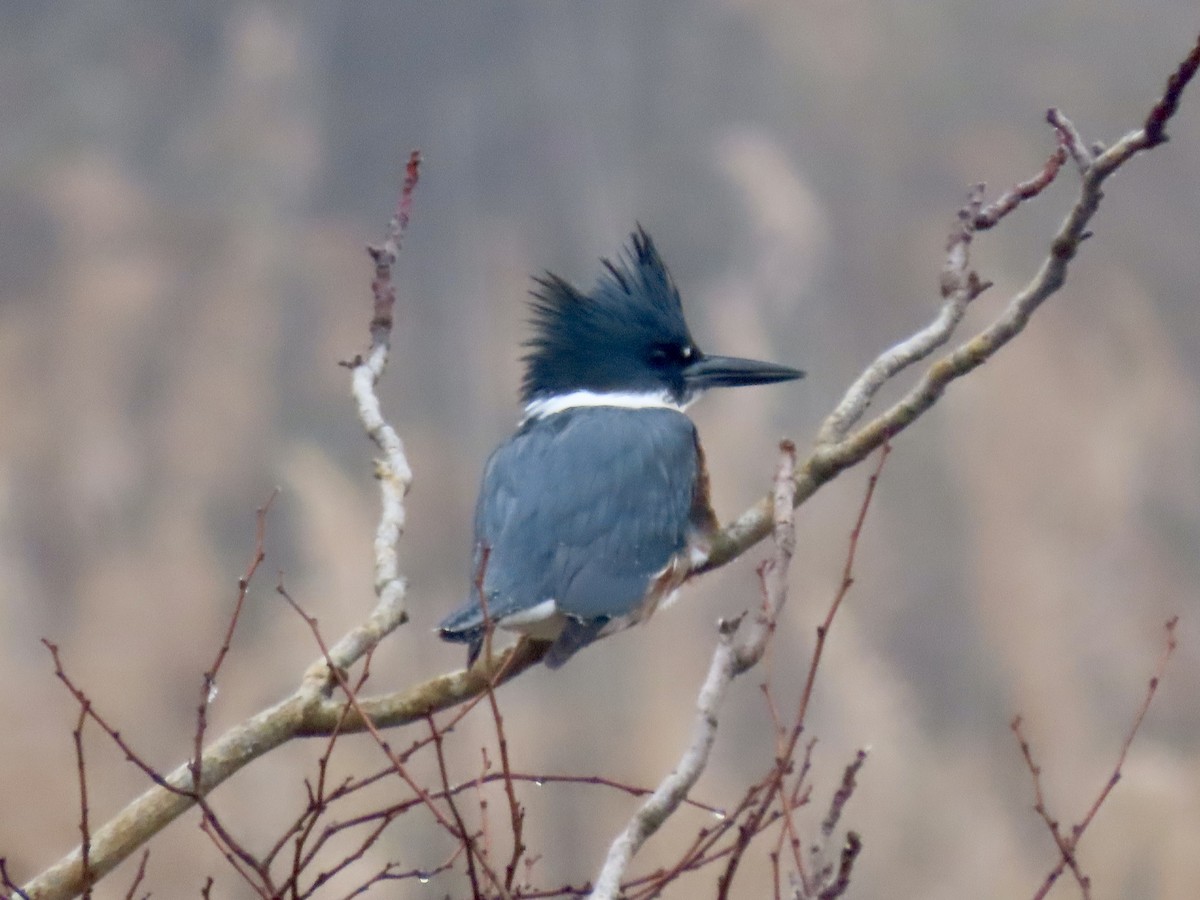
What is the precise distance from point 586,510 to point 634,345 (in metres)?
0.37

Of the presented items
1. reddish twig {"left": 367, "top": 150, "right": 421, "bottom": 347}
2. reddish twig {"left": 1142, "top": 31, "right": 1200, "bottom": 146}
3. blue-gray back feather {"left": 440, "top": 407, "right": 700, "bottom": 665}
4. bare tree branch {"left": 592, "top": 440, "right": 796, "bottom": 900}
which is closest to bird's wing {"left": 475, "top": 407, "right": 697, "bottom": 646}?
blue-gray back feather {"left": 440, "top": 407, "right": 700, "bottom": 665}

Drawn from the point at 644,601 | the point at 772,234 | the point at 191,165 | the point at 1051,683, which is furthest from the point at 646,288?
the point at 191,165

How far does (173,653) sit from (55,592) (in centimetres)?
26

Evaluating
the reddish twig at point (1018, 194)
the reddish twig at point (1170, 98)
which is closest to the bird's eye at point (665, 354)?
the reddish twig at point (1018, 194)

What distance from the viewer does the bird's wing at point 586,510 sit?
163 cm

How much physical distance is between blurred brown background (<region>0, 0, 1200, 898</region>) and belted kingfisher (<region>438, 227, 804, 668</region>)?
2.32 feet

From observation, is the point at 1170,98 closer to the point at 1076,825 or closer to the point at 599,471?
the point at 1076,825

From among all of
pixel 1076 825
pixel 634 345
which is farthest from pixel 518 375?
pixel 1076 825

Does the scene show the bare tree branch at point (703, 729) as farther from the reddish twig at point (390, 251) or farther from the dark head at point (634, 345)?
the dark head at point (634, 345)

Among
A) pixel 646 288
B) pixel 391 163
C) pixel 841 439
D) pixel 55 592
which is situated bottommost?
pixel 841 439

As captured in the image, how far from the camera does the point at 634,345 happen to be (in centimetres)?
202

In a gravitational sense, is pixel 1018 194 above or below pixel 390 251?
below

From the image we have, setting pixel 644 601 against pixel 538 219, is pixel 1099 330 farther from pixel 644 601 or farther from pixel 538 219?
pixel 644 601

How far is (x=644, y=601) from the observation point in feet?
5.60
